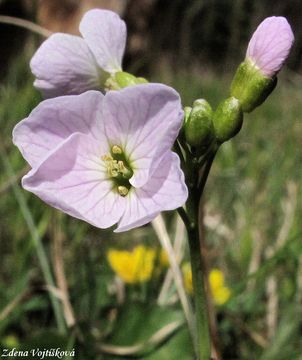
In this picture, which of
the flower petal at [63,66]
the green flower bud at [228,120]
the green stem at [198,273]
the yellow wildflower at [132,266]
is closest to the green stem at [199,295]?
the green stem at [198,273]

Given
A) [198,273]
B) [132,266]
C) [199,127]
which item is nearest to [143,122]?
[199,127]

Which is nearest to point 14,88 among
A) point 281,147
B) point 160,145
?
point 281,147

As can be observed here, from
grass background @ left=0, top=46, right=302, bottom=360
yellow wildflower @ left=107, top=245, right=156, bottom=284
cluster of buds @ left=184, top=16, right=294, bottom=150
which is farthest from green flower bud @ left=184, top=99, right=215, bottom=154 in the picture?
yellow wildflower @ left=107, top=245, right=156, bottom=284

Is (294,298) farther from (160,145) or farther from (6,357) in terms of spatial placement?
(160,145)

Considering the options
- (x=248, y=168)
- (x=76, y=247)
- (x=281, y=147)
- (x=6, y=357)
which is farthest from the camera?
(x=281, y=147)

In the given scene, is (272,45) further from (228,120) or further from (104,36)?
(104,36)

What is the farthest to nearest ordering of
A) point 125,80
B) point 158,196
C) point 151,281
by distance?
1. point 151,281
2. point 125,80
3. point 158,196

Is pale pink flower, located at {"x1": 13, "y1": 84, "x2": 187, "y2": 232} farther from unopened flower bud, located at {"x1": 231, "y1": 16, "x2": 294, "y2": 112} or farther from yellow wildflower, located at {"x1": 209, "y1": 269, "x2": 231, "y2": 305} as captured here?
yellow wildflower, located at {"x1": 209, "y1": 269, "x2": 231, "y2": 305}
